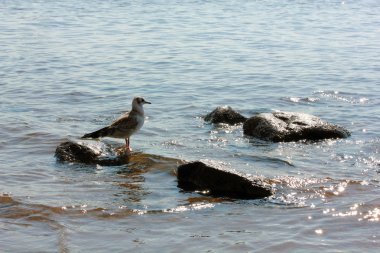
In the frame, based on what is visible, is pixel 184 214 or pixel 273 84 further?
pixel 273 84

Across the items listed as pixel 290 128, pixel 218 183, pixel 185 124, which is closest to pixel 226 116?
pixel 185 124

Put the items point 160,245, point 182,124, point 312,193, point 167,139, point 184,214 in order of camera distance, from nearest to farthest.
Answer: point 160,245, point 184,214, point 312,193, point 167,139, point 182,124

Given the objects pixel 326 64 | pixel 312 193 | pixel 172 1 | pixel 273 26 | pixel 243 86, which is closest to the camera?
pixel 312 193

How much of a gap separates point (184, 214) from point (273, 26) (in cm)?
1837

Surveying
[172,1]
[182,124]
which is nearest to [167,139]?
[182,124]

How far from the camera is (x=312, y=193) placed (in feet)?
30.5

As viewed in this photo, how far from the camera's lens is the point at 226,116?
1323cm

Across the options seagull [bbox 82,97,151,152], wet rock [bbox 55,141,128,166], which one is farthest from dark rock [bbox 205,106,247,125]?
wet rock [bbox 55,141,128,166]

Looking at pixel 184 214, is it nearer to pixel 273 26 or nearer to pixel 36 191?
pixel 36 191

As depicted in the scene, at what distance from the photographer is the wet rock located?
10688 mm

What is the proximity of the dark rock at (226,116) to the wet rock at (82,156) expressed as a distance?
111 inches

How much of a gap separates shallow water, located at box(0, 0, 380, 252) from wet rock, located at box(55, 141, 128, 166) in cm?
15

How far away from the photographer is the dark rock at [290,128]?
39.2ft

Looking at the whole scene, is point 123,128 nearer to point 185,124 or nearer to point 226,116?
point 185,124
